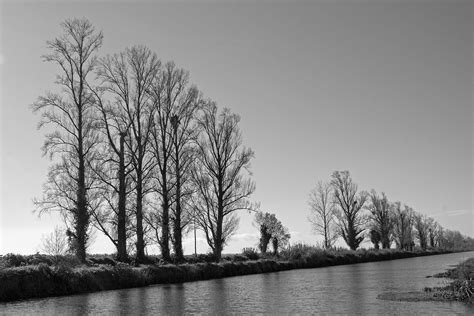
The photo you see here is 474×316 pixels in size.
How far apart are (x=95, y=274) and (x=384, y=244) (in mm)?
76802

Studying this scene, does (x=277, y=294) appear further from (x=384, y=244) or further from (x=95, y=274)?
(x=384, y=244)

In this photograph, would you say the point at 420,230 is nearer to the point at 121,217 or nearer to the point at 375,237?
the point at 375,237

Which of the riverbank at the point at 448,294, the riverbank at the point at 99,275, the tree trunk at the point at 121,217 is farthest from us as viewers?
the tree trunk at the point at 121,217

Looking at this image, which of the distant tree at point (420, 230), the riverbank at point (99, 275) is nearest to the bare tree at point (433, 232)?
the distant tree at point (420, 230)

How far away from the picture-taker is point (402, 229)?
107000 mm

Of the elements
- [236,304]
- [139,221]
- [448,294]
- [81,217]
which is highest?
[81,217]

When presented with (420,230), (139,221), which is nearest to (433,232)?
(420,230)

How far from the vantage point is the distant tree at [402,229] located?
352ft

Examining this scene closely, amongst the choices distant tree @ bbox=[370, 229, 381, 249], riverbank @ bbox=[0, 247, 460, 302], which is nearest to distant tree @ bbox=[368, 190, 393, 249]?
distant tree @ bbox=[370, 229, 381, 249]

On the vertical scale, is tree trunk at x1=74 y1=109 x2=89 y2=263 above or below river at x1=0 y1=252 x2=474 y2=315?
above

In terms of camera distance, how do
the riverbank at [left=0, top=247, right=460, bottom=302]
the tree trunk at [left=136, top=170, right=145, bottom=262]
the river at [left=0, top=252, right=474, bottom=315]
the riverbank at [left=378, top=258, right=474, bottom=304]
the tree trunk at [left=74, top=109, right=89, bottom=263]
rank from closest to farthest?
the river at [left=0, top=252, right=474, bottom=315], the riverbank at [left=378, top=258, right=474, bottom=304], the riverbank at [left=0, top=247, right=460, bottom=302], the tree trunk at [left=74, top=109, right=89, bottom=263], the tree trunk at [left=136, top=170, right=145, bottom=262]

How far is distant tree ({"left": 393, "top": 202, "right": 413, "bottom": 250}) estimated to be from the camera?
107 m

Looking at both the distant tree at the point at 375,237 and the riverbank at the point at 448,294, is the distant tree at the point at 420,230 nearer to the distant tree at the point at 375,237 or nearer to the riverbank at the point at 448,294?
the distant tree at the point at 375,237

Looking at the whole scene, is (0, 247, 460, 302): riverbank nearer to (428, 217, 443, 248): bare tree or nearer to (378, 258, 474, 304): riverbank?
(378, 258, 474, 304): riverbank
